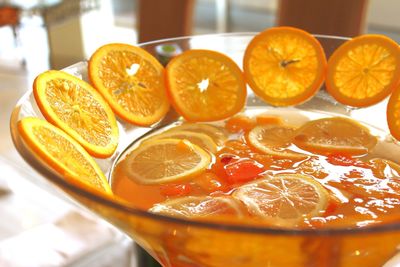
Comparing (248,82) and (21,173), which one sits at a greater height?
(248,82)

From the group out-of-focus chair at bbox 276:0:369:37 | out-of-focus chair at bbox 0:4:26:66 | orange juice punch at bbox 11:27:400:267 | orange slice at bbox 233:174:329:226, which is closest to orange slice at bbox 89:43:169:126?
orange juice punch at bbox 11:27:400:267

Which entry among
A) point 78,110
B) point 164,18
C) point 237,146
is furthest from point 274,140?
point 164,18

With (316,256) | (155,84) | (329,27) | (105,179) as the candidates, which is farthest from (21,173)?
(316,256)

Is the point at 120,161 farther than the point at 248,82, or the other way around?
the point at 248,82

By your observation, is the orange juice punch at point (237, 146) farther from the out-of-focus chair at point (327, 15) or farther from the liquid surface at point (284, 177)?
the out-of-focus chair at point (327, 15)

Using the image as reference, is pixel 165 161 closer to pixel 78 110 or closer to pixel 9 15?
pixel 78 110

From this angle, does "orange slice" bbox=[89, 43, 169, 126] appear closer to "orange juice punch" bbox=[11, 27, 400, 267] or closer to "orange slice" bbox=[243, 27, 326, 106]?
"orange juice punch" bbox=[11, 27, 400, 267]

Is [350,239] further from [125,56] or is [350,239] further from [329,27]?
[329,27]
